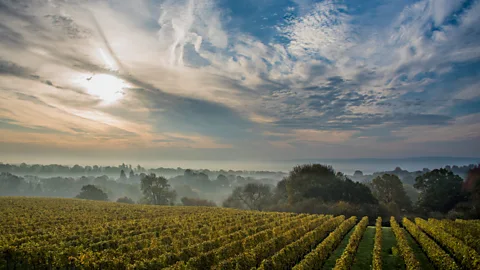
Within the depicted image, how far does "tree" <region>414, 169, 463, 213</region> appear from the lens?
172 ft

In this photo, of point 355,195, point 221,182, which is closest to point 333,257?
point 355,195

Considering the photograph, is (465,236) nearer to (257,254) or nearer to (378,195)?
(257,254)

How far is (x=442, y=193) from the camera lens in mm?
→ 53250

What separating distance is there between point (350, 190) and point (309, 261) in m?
49.5

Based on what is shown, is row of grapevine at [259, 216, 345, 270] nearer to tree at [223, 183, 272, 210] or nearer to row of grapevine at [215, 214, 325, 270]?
row of grapevine at [215, 214, 325, 270]

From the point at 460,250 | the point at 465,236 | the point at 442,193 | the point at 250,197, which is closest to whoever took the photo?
the point at 460,250

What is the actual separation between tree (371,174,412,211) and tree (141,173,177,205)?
60.1 metres

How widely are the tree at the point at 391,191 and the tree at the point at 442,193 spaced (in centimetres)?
1019

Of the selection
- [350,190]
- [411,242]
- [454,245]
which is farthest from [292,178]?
[454,245]

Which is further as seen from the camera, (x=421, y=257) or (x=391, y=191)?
(x=391, y=191)

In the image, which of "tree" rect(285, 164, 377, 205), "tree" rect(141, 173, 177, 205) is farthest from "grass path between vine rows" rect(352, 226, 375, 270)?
"tree" rect(141, 173, 177, 205)

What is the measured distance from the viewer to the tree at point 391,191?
220 feet

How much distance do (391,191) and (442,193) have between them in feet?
55.6

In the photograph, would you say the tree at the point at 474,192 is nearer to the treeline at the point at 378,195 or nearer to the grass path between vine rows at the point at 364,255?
the treeline at the point at 378,195
